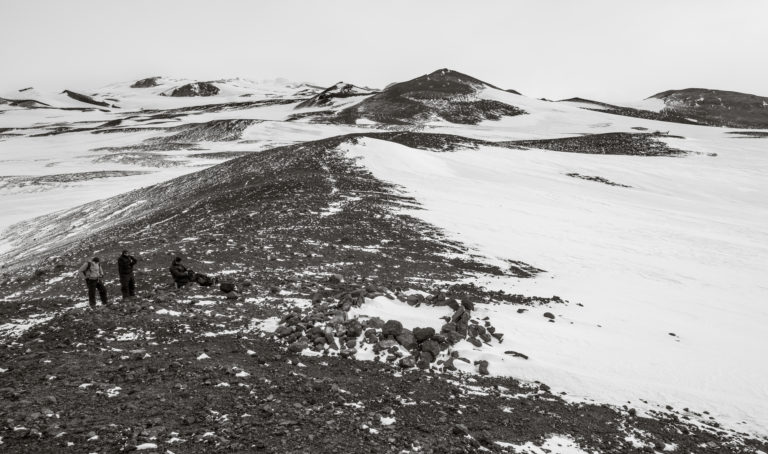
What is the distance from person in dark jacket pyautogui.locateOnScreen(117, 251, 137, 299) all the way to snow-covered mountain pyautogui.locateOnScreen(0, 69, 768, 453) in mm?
554

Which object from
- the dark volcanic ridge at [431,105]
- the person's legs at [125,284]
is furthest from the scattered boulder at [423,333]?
the dark volcanic ridge at [431,105]

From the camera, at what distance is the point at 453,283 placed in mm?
17469

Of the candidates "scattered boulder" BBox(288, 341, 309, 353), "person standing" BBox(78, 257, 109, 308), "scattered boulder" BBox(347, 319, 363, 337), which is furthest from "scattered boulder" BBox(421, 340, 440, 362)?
"person standing" BBox(78, 257, 109, 308)

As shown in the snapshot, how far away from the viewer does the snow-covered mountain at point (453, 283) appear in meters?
10.0

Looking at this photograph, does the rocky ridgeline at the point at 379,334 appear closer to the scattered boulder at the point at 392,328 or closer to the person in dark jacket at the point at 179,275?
the scattered boulder at the point at 392,328

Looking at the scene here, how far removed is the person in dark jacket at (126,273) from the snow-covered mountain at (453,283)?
0.55 m

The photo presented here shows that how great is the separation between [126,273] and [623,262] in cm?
2309

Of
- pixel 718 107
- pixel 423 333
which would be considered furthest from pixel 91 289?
pixel 718 107

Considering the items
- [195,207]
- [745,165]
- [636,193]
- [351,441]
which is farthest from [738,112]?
[351,441]

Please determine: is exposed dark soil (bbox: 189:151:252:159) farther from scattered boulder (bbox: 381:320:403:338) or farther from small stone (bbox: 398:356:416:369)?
small stone (bbox: 398:356:416:369)

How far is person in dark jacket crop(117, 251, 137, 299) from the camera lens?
1387 centimetres

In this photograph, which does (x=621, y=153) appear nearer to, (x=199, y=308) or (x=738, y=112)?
(x=199, y=308)

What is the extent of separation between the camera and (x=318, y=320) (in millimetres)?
12383

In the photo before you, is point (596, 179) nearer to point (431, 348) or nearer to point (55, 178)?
point (431, 348)
